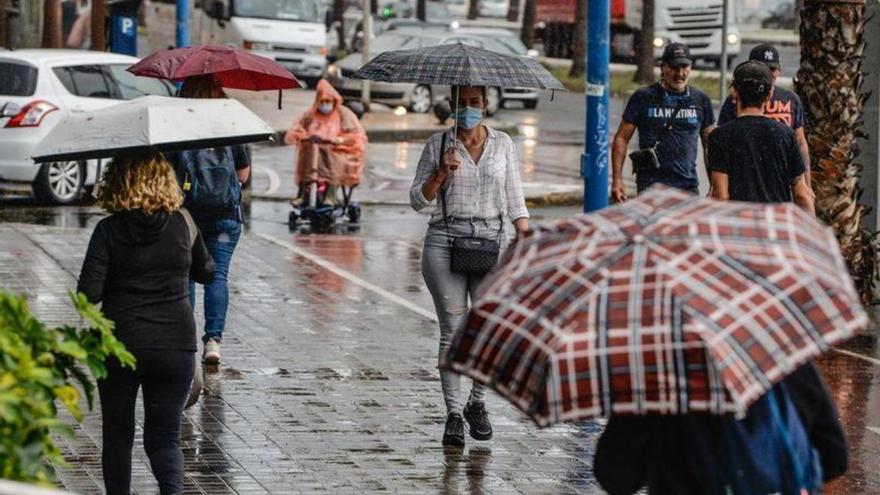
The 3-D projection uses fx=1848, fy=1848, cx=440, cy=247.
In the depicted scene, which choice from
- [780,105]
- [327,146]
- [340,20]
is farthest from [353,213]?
[340,20]

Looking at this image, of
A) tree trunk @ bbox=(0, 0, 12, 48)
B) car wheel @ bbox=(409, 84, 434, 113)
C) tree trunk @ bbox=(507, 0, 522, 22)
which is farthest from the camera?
tree trunk @ bbox=(507, 0, 522, 22)

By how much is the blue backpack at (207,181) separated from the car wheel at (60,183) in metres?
8.23

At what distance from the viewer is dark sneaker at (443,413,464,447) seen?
856 cm

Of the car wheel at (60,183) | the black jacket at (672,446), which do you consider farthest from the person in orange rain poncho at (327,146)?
the black jacket at (672,446)

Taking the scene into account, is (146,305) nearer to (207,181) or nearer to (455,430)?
(455,430)

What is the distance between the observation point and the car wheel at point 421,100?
33750mm

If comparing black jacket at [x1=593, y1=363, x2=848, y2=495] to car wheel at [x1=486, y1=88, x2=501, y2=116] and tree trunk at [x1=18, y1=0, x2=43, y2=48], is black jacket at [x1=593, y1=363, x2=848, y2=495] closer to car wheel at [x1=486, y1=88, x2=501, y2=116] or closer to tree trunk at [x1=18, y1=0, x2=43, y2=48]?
tree trunk at [x1=18, y1=0, x2=43, y2=48]

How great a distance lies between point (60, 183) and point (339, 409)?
9480mm

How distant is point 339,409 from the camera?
938 centimetres

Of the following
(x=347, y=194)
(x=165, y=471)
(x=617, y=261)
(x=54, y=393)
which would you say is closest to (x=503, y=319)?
(x=617, y=261)

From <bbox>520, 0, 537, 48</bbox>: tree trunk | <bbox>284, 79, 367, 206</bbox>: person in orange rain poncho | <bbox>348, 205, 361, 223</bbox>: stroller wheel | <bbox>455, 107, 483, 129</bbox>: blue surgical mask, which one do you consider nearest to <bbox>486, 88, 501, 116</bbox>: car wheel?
<bbox>520, 0, 537, 48</bbox>: tree trunk

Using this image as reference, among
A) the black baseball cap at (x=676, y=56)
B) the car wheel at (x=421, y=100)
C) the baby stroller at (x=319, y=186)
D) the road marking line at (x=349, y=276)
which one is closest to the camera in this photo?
the black baseball cap at (x=676, y=56)

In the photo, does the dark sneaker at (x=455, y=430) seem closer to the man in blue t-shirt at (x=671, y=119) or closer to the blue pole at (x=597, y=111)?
the man in blue t-shirt at (x=671, y=119)

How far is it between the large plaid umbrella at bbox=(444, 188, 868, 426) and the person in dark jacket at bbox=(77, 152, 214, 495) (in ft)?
8.52
